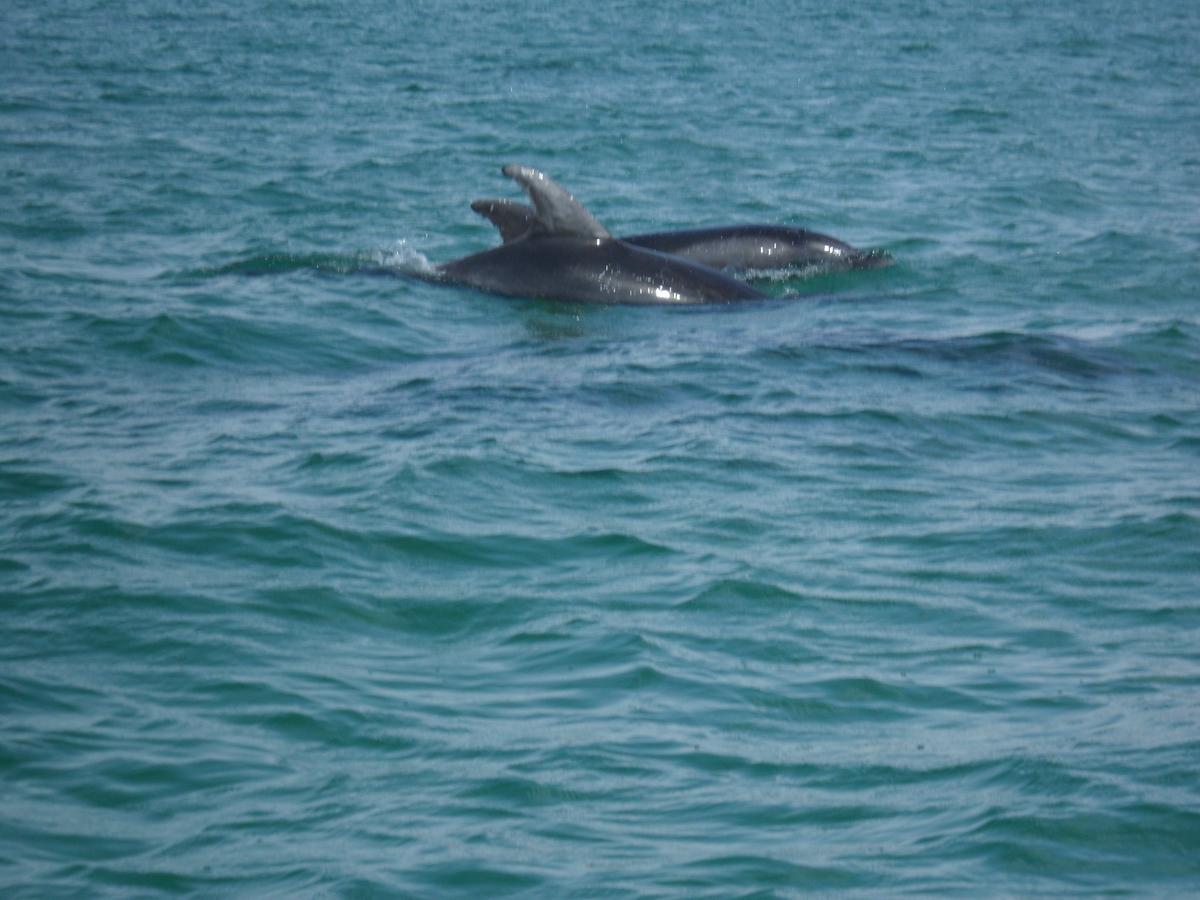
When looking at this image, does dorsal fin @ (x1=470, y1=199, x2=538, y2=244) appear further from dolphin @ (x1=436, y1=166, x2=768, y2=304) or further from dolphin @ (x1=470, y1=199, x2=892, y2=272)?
dolphin @ (x1=470, y1=199, x2=892, y2=272)

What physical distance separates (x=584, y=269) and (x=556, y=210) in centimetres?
52

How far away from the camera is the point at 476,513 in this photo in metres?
9.74

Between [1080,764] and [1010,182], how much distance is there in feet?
50.9

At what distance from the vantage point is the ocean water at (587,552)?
6.46m

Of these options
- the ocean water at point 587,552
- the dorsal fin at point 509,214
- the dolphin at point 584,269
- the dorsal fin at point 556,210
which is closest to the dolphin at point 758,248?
the ocean water at point 587,552

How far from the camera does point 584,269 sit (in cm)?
1468

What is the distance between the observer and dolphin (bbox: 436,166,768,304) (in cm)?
1459

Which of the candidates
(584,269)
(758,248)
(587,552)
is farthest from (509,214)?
(587,552)

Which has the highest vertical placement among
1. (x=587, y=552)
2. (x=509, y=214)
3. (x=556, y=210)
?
(x=556, y=210)

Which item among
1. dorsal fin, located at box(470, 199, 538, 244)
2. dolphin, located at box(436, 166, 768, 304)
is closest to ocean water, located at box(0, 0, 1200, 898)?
dolphin, located at box(436, 166, 768, 304)

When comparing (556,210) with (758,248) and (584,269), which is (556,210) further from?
(758,248)

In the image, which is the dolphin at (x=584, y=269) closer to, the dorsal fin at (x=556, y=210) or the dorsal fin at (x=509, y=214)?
the dorsal fin at (x=556, y=210)

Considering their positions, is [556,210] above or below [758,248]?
above

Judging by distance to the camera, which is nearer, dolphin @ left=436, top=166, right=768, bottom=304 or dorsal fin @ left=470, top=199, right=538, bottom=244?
dolphin @ left=436, top=166, right=768, bottom=304
